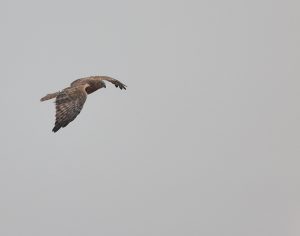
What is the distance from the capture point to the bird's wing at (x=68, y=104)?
47906 millimetres

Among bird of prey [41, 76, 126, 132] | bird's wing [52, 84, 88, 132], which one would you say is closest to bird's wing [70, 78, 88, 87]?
bird of prey [41, 76, 126, 132]

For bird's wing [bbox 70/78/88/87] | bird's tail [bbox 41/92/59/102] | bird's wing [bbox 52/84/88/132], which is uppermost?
bird's wing [bbox 70/78/88/87]

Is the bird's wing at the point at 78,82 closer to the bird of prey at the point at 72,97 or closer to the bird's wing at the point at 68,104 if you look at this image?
the bird of prey at the point at 72,97

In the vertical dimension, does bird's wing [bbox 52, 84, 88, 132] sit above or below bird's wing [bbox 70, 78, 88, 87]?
below

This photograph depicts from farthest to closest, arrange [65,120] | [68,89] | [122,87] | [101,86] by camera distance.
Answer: [122,87], [101,86], [68,89], [65,120]

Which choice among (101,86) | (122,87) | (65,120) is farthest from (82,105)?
(122,87)

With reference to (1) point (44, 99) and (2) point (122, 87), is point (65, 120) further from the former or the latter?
(2) point (122, 87)

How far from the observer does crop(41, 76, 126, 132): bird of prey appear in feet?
158

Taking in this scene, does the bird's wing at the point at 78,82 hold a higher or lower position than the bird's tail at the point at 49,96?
higher

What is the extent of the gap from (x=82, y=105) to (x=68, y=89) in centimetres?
314

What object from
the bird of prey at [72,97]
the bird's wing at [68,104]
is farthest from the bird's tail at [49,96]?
the bird's wing at [68,104]

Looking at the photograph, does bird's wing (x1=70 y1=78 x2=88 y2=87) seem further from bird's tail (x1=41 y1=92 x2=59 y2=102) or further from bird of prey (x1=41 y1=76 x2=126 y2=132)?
bird's tail (x1=41 y1=92 x2=59 y2=102)

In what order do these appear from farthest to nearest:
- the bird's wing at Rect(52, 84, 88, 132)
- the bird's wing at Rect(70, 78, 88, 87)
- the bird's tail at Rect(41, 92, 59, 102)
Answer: the bird's wing at Rect(70, 78, 88, 87) < the bird's tail at Rect(41, 92, 59, 102) < the bird's wing at Rect(52, 84, 88, 132)

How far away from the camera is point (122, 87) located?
62500 millimetres
